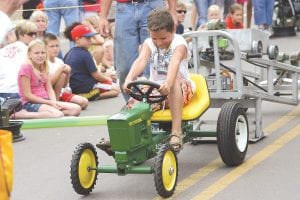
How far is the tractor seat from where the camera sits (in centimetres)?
661

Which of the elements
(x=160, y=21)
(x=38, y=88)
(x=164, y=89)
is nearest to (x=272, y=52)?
(x=160, y=21)

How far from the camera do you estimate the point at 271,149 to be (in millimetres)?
7477

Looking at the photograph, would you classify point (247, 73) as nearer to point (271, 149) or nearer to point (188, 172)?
point (271, 149)

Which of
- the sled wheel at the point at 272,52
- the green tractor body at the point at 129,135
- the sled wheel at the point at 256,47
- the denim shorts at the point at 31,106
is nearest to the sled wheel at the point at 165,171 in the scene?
the green tractor body at the point at 129,135

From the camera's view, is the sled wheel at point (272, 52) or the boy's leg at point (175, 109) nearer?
the boy's leg at point (175, 109)

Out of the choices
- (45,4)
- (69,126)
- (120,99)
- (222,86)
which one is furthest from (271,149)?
(45,4)

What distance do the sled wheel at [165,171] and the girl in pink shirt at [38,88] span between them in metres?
3.99

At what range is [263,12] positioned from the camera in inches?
620

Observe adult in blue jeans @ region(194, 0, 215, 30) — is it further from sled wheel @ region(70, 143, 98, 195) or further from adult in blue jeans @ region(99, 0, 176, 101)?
sled wheel @ region(70, 143, 98, 195)

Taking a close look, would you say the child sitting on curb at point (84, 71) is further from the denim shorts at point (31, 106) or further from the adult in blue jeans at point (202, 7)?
the adult in blue jeans at point (202, 7)

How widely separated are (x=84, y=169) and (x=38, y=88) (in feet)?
13.3

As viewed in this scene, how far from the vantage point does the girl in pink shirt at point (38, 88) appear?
9.74 m

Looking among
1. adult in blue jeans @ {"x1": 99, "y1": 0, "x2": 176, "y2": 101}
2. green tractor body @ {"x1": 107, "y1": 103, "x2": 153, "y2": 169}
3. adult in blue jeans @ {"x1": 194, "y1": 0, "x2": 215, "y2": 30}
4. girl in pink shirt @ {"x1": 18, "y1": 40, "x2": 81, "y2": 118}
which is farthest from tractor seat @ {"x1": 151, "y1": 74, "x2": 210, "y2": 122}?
adult in blue jeans @ {"x1": 194, "y1": 0, "x2": 215, "y2": 30}

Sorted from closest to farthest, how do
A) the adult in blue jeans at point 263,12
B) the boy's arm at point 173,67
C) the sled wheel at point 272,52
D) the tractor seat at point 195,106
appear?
the boy's arm at point 173,67, the tractor seat at point 195,106, the sled wheel at point 272,52, the adult in blue jeans at point 263,12
